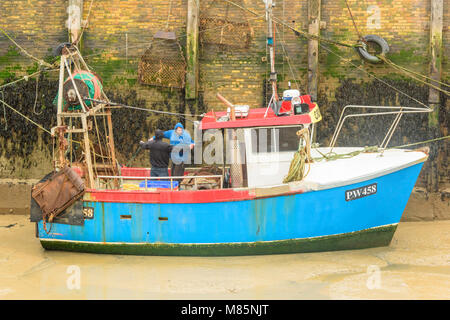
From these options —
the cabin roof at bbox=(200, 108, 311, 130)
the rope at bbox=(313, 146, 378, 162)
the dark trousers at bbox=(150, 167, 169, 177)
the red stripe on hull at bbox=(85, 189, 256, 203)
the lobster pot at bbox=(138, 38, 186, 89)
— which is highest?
the lobster pot at bbox=(138, 38, 186, 89)

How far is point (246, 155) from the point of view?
9281 mm

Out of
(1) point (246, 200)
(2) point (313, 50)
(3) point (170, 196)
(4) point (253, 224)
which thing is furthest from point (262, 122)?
(2) point (313, 50)

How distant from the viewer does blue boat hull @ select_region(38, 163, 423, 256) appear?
29.4 feet

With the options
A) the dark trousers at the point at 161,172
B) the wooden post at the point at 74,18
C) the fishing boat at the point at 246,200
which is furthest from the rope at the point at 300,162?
the wooden post at the point at 74,18

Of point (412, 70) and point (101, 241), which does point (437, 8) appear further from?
point (101, 241)

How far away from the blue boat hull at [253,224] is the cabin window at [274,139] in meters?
0.82

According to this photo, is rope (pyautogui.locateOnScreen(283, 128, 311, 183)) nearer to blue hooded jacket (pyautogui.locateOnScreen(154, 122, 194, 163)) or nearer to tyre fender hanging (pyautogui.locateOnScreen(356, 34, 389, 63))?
blue hooded jacket (pyautogui.locateOnScreen(154, 122, 194, 163))

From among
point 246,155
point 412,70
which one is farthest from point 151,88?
point 412,70

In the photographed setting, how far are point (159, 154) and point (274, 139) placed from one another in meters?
2.02

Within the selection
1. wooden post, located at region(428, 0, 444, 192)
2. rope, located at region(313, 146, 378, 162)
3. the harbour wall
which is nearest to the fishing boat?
rope, located at region(313, 146, 378, 162)

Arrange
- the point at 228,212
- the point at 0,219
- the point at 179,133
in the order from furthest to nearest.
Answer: the point at 0,219 → the point at 179,133 → the point at 228,212

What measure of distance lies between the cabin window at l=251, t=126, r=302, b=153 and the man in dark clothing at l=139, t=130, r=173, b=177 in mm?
1564
